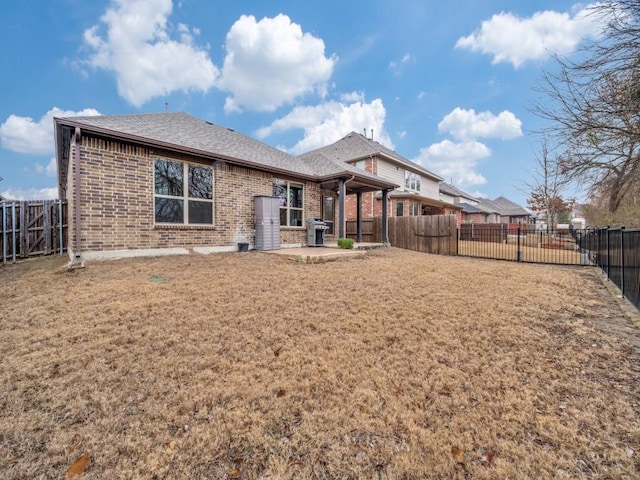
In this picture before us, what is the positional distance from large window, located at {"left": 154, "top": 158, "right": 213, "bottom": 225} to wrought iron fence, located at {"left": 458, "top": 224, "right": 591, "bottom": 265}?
1082 cm

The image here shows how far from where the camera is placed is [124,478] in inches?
60.7

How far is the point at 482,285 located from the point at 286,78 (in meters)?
12.9

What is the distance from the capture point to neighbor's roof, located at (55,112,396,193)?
280 inches

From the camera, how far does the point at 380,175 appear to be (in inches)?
757

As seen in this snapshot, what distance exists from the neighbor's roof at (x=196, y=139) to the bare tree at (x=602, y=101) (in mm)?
6491

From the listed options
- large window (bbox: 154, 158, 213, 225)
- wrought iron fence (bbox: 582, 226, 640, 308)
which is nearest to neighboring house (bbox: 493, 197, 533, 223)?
wrought iron fence (bbox: 582, 226, 640, 308)

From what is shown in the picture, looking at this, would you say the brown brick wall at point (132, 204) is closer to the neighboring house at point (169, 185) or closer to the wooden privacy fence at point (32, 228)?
the neighboring house at point (169, 185)

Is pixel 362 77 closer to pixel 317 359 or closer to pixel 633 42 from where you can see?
pixel 633 42

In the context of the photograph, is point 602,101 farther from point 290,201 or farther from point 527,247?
point 527,247

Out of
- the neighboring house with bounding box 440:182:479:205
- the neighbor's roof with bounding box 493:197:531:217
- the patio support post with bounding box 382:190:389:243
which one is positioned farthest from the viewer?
the neighbor's roof with bounding box 493:197:531:217

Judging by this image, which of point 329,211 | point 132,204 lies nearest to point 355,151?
point 329,211

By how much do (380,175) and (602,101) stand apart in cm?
1473

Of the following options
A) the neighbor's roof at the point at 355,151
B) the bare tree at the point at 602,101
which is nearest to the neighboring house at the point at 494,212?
the neighbor's roof at the point at 355,151

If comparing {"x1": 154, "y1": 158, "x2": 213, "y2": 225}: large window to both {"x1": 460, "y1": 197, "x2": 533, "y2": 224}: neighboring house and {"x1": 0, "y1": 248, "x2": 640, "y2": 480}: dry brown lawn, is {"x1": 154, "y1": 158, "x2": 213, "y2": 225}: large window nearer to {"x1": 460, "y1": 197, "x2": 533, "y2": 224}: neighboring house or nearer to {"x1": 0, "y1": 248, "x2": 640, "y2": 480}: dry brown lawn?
{"x1": 0, "y1": 248, "x2": 640, "y2": 480}: dry brown lawn
